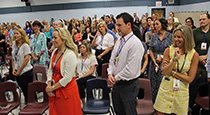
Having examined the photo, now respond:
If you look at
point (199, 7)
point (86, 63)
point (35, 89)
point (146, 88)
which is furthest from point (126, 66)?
point (199, 7)

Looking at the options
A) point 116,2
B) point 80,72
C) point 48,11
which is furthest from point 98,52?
point 48,11

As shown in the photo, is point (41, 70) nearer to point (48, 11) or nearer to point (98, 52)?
point (98, 52)

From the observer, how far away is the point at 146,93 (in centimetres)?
290

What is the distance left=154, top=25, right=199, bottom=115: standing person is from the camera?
1986 millimetres

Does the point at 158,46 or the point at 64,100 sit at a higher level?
the point at 158,46

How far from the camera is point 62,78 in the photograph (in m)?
2.16

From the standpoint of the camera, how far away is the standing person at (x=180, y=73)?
78.2 inches

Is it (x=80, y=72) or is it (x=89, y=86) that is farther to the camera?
(x=80, y=72)

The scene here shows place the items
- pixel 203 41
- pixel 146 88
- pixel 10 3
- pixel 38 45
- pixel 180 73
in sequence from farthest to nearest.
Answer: pixel 10 3
pixel 38 45
pixel 203 41
pixel 146 88
pixel 180 73

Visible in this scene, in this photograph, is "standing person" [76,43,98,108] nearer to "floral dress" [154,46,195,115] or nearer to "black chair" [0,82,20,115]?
"black chair" [0,82,20,115]

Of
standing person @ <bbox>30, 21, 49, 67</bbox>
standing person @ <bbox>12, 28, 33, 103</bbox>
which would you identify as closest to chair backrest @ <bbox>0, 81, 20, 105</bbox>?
standing person @ <bbox>12, 28, 33, 103</bbox>

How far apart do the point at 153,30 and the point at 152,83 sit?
1.91 m

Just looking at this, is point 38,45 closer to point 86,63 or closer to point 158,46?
point 86,63

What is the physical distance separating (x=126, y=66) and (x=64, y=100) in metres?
0.95
